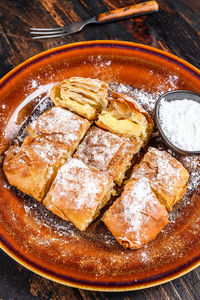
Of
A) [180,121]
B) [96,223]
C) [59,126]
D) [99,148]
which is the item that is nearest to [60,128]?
[59,126]

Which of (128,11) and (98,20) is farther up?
(98,20)

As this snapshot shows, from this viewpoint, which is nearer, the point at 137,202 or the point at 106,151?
the point at 137,202

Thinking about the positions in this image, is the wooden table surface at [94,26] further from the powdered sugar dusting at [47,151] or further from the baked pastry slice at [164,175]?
the baked pastry slice at [164,175]

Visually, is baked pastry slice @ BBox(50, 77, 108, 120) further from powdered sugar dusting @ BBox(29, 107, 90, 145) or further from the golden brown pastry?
the golden brown pastry

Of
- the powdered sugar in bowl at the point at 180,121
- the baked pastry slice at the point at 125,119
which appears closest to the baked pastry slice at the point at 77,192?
the baked pastry slice at the point at 125,119

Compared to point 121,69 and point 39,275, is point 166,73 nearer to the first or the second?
point 121,69

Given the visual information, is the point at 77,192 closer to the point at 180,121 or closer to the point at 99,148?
the point at 99,148
